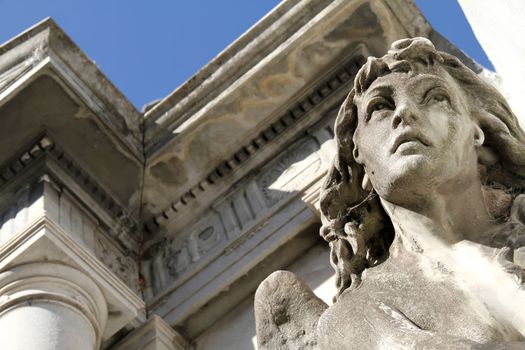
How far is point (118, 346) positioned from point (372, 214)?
Result: 296cm

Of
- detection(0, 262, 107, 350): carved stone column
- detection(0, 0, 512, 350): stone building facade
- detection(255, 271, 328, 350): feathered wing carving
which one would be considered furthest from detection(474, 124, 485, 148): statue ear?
detection(0, 0, 512, 350): stone building facade

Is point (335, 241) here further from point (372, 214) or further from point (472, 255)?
point (472, 255)

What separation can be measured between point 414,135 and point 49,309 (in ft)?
9.71

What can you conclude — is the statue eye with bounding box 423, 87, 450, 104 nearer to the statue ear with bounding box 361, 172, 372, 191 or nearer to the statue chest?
the statue ear with bounding box 361, 172, 372, 191

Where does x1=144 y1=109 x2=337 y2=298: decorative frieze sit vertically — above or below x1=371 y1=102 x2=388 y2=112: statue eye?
below

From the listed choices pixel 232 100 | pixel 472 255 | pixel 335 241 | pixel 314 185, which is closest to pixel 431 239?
pixel 472 255

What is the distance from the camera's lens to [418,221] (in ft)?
14.6

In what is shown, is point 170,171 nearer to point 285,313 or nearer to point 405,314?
Answer: point 285,313

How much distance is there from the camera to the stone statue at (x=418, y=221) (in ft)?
13.3

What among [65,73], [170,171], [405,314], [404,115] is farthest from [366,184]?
[65,73]

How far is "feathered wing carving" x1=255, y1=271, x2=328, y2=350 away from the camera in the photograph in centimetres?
482

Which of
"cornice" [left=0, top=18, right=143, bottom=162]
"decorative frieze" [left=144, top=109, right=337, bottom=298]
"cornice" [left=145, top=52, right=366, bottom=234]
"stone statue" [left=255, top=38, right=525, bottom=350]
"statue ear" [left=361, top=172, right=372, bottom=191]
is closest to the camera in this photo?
"stone statue" [left=255, top=38, right=525, bottom=350]

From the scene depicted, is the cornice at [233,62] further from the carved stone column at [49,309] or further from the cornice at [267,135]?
the carved stone column at [49,309]

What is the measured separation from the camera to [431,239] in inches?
173
